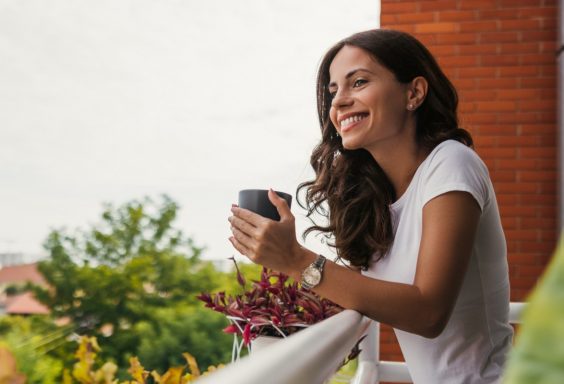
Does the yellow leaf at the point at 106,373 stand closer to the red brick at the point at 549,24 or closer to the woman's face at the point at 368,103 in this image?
the woman's face at the point at 368,103

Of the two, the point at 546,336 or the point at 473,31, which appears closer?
the point at 546,336

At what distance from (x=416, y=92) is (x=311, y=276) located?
2.08 feet

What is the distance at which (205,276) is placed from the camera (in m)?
15.3

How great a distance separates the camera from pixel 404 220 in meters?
1.35

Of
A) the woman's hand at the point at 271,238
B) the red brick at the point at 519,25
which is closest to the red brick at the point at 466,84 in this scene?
the red brick at the point at 519,25

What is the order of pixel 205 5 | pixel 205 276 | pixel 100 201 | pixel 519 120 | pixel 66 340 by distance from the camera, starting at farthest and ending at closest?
pixel 205 5, pixel 100 201, pixel 205 276, pixel 66 340, pixel 519 120

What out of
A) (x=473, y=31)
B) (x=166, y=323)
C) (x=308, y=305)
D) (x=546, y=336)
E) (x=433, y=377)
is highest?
(x=473, y=31)

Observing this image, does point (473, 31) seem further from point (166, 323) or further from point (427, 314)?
point (166, 323)

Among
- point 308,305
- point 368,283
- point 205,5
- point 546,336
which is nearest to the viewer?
point 546,336

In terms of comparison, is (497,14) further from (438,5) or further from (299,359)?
(299,359)

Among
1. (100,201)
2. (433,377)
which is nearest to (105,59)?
(100,201)

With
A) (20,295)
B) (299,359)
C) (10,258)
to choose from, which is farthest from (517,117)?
(20,295)

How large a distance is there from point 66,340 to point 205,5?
710 inches

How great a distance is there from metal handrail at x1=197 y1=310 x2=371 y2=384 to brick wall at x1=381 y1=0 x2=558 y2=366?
2857 millimetres
